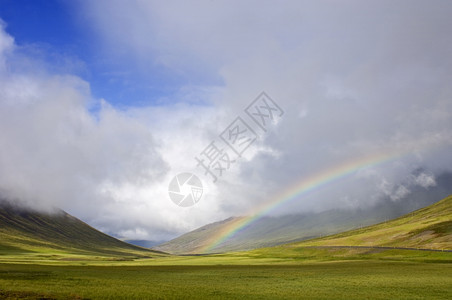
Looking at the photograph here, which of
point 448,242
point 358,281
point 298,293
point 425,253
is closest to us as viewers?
point 298,293

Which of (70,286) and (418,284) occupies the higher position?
(70,286)

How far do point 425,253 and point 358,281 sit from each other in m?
85.2

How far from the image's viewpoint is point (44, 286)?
55688 mm

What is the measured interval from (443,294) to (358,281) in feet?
60.1

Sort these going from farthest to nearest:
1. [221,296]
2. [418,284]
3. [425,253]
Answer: [425,253], [418,284], [221,296]

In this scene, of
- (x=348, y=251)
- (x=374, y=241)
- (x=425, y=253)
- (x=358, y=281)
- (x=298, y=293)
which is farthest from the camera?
(x=374, y=241)

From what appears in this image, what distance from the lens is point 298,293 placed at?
53.3m

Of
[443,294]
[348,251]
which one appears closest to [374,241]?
[348,251]

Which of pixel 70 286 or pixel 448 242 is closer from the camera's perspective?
pixel 70 286

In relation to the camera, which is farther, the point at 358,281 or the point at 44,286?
the point at 358,281

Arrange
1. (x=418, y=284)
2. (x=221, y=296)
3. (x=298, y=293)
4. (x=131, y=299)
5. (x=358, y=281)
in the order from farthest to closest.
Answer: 1. (x=358, y=281)
2. (x=418, y=284)
3. (x=298, y=293)
4. (x=221, y=296)
5. (x=131, y=299)

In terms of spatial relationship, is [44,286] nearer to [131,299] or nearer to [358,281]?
[131,299]

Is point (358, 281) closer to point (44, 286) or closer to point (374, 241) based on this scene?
point (44, 286)

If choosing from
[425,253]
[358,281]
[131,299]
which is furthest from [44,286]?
[425,253]
